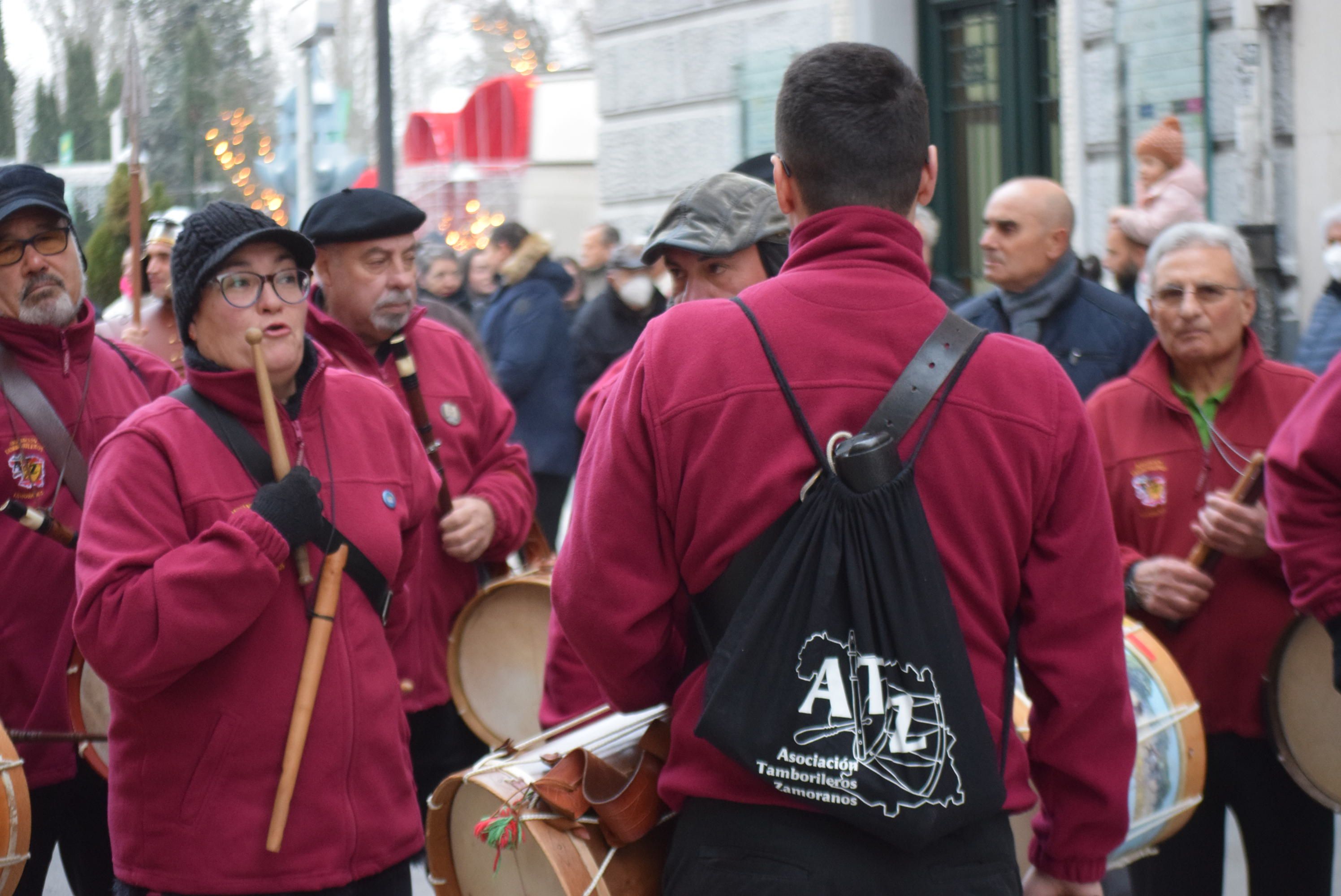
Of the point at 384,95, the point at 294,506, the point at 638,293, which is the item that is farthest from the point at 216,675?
the point at 384,95

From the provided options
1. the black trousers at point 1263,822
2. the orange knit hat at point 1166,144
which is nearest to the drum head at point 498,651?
the black trousers at point 1263,822

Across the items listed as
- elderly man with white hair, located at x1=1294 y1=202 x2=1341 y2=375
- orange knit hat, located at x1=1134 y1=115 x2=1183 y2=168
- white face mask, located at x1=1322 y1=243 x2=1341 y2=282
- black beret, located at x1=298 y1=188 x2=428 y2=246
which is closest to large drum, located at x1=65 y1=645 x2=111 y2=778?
black beret, located at x1=298 y1=188 x2=428 y2=246

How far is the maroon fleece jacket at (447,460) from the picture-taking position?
4438mm

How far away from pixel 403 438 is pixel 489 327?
6.02 m

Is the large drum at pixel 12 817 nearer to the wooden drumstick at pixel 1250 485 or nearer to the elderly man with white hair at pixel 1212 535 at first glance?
the elderly man with white hair at pixel 1212 535

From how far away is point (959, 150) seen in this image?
33.0ft

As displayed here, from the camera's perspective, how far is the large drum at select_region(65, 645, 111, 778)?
12.2 feet

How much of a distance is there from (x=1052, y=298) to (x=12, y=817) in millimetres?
3716

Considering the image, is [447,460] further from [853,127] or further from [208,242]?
[853,127]

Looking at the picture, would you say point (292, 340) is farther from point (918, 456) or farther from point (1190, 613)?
point (1190, 613)

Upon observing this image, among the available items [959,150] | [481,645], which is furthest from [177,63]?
[481,645]

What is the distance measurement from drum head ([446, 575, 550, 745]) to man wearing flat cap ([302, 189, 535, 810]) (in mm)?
56

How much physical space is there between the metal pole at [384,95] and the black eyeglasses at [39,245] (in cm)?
546

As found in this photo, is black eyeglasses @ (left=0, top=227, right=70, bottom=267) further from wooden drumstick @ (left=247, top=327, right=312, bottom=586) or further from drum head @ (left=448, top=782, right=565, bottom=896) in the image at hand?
drum head @ (left=448, top=782, right=565, bottom=896)
